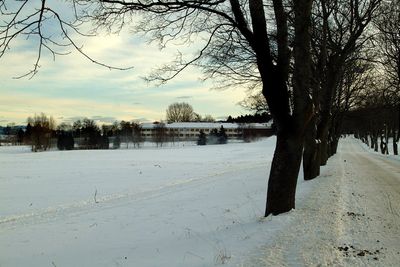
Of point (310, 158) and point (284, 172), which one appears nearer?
point (284, 172)

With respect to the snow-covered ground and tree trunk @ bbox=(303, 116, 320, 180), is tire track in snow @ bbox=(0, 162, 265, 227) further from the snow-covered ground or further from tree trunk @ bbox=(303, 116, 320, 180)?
tree trunk @ bbox=(303, 116, 320, 180)

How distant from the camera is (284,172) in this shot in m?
9.90

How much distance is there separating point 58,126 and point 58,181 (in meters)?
155

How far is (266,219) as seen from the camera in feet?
31.7

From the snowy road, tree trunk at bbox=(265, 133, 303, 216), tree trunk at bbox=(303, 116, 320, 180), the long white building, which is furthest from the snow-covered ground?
the long white building

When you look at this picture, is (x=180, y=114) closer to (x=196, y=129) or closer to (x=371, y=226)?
(x=196, y=129)

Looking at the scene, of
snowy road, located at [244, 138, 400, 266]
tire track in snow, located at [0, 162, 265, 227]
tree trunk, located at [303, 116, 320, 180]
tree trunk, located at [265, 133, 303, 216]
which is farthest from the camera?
tree trunk, located at [303, 116, 320, 180]

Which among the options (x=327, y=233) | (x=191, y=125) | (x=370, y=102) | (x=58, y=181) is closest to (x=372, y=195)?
(x=327, y=233)

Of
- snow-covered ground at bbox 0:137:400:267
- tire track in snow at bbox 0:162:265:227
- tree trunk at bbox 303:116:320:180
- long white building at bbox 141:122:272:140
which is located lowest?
tire track in snow at bbox 0:162:265:227

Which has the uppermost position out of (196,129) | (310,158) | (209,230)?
(196,129)

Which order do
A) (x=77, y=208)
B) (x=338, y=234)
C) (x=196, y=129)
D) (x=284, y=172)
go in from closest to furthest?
1. (x=338, y=234)
2. (x=284, y=172)
3. (x=77, y=208)
4. (x=196, y=129)

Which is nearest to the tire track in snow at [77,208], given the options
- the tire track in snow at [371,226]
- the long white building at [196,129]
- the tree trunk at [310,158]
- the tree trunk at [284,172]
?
the tree trunk at [310,158]

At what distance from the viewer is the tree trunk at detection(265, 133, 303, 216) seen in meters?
9.78


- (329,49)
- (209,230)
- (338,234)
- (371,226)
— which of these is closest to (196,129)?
(329,49)
